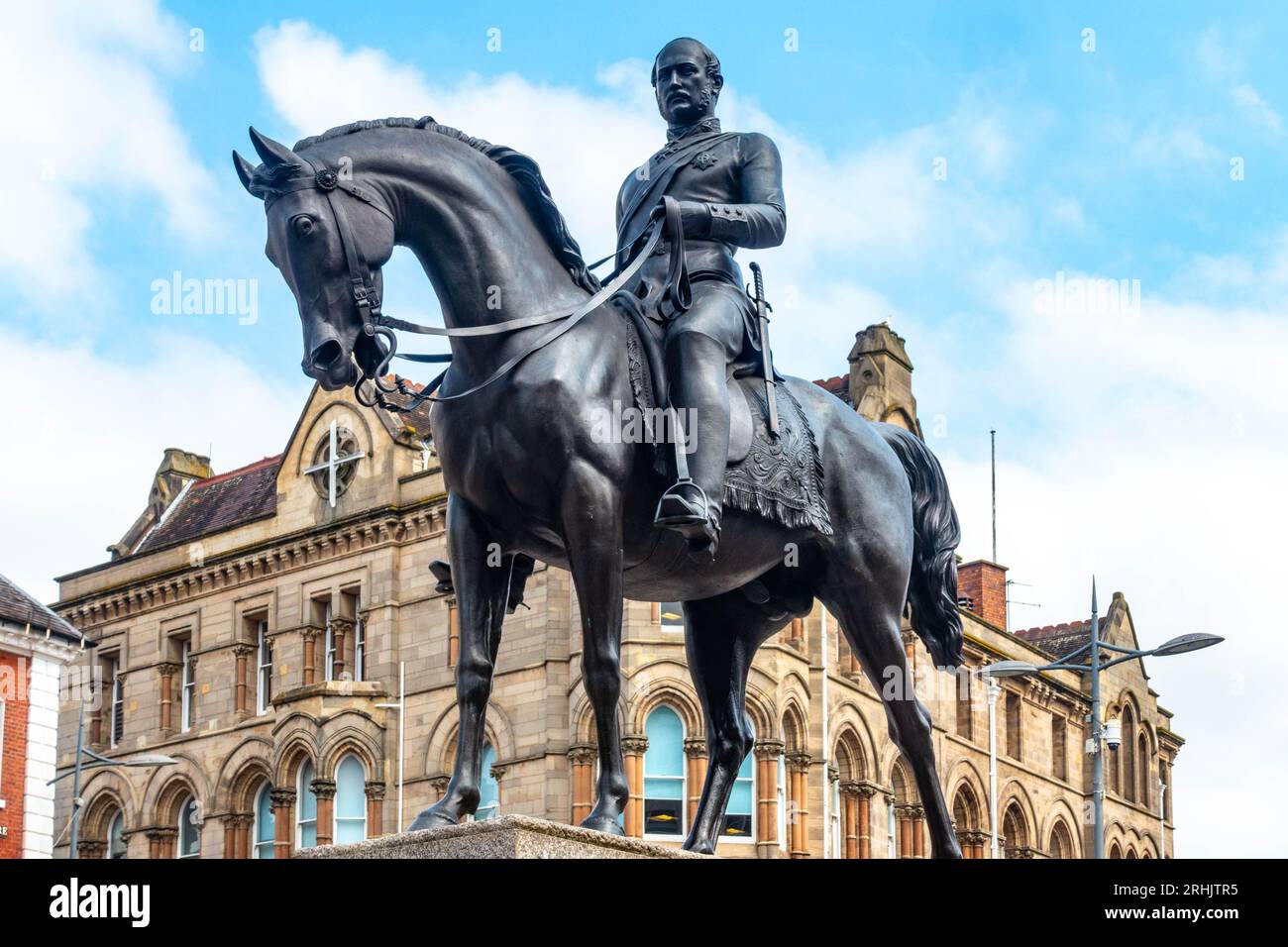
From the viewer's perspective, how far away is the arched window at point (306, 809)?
54.5 meters

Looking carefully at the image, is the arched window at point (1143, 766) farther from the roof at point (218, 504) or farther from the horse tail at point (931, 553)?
the horse tail at point (931, 553)

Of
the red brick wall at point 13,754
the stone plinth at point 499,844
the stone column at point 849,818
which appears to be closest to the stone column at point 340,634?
the stone column at point 849,818

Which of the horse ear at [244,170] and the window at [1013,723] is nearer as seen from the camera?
the horse ear at [244,170]

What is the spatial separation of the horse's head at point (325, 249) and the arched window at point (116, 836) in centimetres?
5183

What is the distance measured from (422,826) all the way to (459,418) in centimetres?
190

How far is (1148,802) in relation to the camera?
7269 cm

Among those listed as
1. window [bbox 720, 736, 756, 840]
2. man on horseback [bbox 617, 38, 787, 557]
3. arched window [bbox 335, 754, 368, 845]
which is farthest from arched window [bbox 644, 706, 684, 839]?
man on horseback [bbox 617, 38, 787, 557]

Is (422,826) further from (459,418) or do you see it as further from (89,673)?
(89,673)

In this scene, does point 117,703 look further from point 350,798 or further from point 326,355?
point 326,355

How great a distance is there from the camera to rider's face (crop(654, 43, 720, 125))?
472 inches

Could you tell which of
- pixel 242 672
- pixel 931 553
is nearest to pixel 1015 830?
pixel 242 672

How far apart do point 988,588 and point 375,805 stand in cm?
2056
